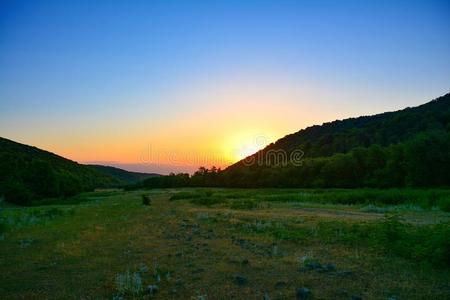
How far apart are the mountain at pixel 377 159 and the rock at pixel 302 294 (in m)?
62.7

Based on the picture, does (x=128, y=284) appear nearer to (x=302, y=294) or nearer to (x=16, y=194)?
(x=302, y=294)

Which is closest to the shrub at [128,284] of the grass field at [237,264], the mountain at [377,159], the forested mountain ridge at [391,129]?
the grass field at [237,264]

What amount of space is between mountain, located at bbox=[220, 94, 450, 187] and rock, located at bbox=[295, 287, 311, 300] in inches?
2467

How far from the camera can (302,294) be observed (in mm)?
9047

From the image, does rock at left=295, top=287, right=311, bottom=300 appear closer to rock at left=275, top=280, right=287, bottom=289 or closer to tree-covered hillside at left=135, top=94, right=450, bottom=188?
rock at left=275, top=280, right=287, bottom=289

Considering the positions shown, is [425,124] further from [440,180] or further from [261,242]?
[261,242]

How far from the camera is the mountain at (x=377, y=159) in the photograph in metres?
65.2

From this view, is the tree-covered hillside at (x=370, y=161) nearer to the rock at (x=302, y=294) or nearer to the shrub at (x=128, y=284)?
the rock at (x=302, y=294)

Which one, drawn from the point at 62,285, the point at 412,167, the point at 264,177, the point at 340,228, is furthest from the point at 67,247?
A: the point at 264,177

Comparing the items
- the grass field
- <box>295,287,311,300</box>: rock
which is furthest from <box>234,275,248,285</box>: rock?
<box>295,287,311,300</box>: rock

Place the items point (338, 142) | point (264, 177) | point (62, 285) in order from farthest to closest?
point (338, 142), point (264, 177), point (62, 285)

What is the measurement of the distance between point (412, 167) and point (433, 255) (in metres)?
60.1

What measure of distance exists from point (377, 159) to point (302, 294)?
2978 inches

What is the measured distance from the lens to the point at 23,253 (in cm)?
1598
